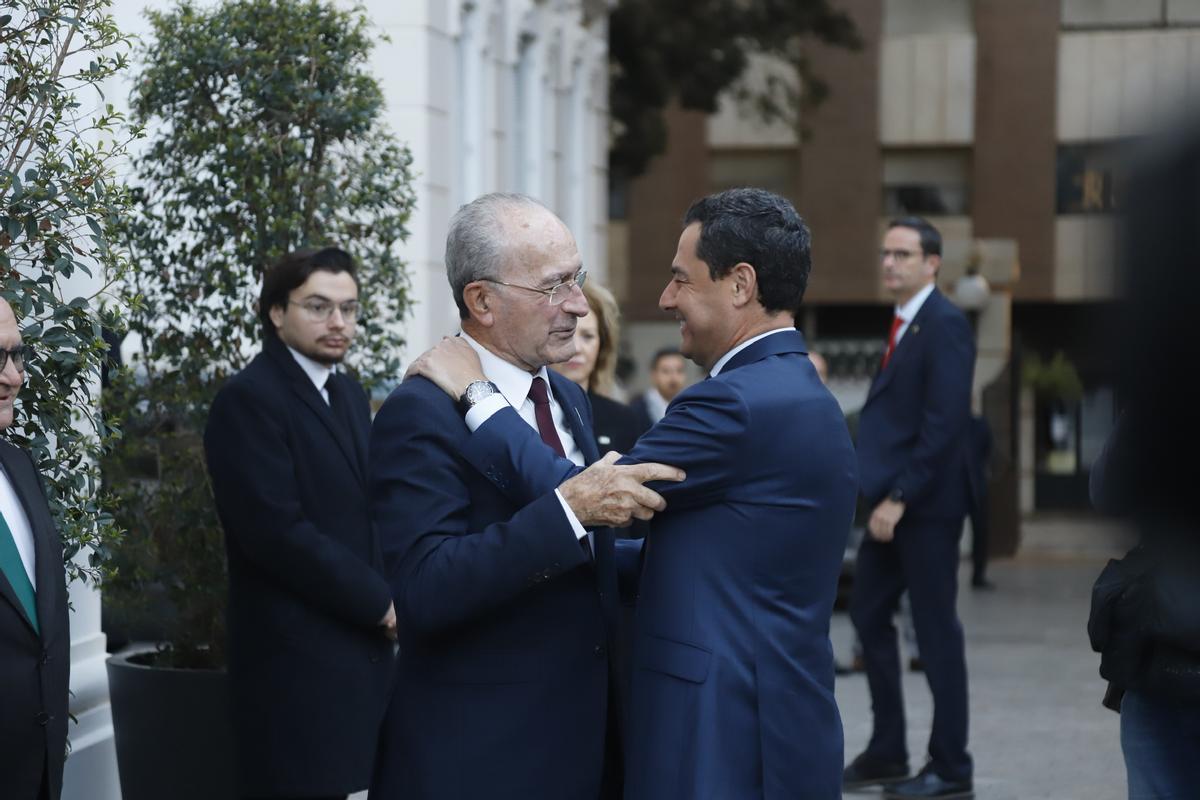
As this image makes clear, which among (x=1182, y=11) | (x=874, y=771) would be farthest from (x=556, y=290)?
(x=1182, y=11)

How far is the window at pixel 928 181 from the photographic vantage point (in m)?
35.6

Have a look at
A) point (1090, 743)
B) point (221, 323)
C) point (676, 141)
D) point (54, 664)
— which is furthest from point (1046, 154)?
point (54, 664)

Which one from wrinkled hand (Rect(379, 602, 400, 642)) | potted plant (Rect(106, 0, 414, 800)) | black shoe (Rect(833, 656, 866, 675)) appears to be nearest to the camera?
wrinkled hand (Rect(379, 602, 400, 642))

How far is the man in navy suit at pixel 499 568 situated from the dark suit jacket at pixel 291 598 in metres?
1.92

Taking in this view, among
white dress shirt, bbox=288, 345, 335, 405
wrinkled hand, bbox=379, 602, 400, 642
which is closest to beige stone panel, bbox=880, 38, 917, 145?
white dress shirt, bbox=288, 345, 335, 405

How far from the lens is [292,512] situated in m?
5.63

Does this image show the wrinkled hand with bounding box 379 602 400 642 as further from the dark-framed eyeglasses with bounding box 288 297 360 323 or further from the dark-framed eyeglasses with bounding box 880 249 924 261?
the dark-framed eyeglasses with bounding box 880 249 924 261

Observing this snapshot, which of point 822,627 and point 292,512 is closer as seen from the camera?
point 822,627

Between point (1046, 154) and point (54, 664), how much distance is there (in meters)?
32.5

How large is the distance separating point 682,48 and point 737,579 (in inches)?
798

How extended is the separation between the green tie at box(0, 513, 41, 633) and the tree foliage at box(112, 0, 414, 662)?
84.6 inches

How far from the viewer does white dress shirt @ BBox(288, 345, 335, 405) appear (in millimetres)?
5918

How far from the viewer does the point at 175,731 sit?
6.04 m

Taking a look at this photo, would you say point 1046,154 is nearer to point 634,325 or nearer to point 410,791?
point 634,325
